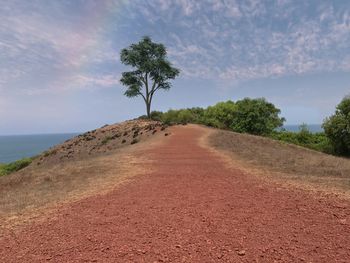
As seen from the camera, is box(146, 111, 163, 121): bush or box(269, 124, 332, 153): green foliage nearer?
box(269, 124, 332, 153): green foliage

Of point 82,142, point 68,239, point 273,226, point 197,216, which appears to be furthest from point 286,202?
point 82,142

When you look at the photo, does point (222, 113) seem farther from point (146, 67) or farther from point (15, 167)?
point (15, 167)

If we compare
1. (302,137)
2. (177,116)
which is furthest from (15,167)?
(302,137)

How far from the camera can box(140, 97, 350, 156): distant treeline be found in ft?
Result: 96.5

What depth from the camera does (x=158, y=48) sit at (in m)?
40.6

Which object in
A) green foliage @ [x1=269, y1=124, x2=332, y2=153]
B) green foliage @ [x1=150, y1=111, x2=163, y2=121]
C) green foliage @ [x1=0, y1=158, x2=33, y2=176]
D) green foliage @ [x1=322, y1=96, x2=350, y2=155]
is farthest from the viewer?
green foliage @ [x1=150, y1=111, x2=163, y2=121]

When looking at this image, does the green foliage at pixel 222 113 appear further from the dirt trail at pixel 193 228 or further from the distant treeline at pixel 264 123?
the dirt trail at pixel 193 228

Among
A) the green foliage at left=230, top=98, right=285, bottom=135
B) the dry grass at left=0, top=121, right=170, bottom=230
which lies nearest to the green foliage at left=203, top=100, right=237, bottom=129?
the green foliage at left=230, top=98, right=285, bottom=135

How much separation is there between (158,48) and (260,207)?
36314 mm

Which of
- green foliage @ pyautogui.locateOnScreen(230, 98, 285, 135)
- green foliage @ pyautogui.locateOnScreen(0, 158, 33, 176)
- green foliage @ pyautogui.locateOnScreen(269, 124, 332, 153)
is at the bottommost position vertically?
green foliage @ pyautogui.locateOnScreen(0, 158, 33, 176)

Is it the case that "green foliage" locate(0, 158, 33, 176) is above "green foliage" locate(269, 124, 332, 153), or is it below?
below

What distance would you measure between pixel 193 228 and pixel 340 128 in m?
27.8

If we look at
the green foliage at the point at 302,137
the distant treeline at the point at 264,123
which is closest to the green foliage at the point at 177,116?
the distant treeline at the point at 264,123

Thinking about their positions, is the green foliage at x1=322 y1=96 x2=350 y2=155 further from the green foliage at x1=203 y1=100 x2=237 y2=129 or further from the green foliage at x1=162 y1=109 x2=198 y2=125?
the green foliage at x1=162 y1=109 x2=198 y2=125
